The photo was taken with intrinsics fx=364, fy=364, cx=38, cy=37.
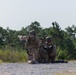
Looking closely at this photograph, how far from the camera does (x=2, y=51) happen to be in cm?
1773

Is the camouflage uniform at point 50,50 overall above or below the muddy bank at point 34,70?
above

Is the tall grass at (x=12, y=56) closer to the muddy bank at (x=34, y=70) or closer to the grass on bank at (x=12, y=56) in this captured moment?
the grass on bank at (x=12, y=56)

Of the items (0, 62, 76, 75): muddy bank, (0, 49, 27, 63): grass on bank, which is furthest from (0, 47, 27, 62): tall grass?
(0, 62, 76, 75): muddy bank

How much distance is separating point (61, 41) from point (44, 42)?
32.8 m

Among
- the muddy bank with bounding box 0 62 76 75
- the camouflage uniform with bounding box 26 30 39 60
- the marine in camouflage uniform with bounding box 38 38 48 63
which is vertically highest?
the camouflage uniform with bounding box 26 30 39 60

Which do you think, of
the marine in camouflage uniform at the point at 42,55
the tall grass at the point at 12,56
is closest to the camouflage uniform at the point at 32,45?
the marine in camouflage uniform at the point at 42,55

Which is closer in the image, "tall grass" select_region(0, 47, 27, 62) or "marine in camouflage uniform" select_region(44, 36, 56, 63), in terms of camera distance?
"marine in camouflage uniform" select_region(44, 36, 56, 63)

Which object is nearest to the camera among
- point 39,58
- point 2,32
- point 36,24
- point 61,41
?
point 39,58

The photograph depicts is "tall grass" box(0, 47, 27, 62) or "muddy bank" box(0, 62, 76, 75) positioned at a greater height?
"tall grass" box(0, 47, 27, 62)

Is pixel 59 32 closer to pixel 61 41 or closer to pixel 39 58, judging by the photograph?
pixel 61 41

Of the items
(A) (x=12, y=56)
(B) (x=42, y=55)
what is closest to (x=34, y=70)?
(B) (x=42, y=55)

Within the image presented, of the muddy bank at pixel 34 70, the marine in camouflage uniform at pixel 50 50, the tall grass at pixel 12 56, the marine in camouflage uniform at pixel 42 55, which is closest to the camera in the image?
the muddy bank at pixel 34 70

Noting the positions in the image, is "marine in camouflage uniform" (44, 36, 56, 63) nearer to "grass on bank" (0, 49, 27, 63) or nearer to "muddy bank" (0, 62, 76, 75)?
"grass on bank" (0, 49, 27, 63)

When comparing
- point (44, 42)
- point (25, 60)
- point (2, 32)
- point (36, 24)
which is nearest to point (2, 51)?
point (25, 60)
